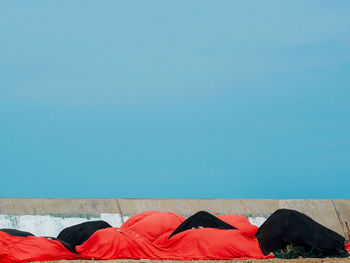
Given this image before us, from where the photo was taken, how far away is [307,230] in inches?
296

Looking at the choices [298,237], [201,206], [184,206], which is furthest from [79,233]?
[201,206]

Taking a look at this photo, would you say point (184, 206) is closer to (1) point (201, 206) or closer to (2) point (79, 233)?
(1) point (201, 206)

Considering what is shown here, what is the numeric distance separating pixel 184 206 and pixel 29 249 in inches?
170

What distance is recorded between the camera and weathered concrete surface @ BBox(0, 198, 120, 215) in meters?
9.56

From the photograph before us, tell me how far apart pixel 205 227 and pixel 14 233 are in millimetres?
2547

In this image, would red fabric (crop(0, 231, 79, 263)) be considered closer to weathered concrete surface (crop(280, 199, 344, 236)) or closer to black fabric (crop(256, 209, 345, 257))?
black fabric (crop(256, 209, 345, 257))

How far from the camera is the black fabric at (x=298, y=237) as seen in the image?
7402 millimetres

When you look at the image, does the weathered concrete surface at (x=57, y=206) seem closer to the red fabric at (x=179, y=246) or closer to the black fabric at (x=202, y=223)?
the red fabric at (x=179, y=246)

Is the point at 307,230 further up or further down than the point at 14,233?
further down

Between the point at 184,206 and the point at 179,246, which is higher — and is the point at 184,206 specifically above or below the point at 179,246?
above

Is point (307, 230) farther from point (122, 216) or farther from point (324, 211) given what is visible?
point (324, 211)

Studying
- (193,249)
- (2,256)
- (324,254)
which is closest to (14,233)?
(2,256)

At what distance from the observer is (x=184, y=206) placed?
10891mm

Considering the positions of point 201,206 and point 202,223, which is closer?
point 202,223
